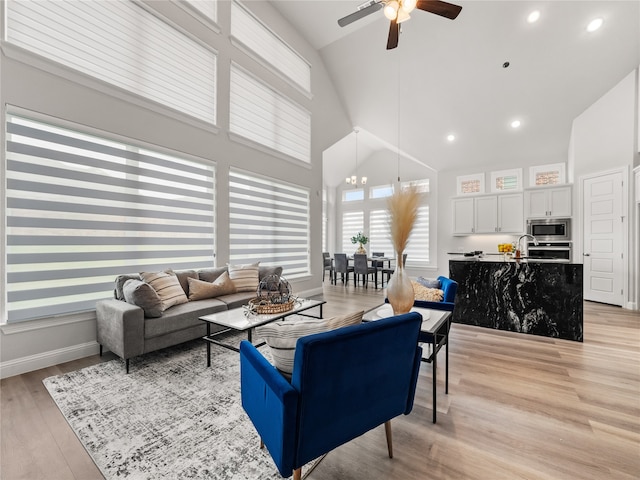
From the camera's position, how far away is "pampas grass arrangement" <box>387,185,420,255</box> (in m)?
1.79

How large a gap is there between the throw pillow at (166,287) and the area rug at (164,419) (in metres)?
0.58

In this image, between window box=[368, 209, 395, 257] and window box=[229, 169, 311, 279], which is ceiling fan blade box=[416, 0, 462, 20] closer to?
window box=[229, 169, 311, 279]

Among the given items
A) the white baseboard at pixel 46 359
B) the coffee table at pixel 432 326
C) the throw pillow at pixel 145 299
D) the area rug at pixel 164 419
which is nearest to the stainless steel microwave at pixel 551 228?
the coffee table at pixel 432 326

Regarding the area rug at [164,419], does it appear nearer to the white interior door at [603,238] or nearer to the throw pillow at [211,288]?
the throw pillow at [211,288]

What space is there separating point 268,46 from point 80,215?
431cm

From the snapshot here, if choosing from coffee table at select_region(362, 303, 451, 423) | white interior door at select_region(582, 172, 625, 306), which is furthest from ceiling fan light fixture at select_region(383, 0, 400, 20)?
white interior door at select_region(582, 172, 625, 306)

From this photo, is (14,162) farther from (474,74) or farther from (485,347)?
(474,74)

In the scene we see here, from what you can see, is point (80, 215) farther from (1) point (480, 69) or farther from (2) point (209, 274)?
(1) point (480, 69)

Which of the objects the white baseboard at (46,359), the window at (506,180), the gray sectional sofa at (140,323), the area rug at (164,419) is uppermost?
the window at (506,180)

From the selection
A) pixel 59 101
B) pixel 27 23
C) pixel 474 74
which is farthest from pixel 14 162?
pixel 474 74

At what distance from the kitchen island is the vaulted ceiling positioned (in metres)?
4.01

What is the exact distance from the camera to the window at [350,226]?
34.1 ft

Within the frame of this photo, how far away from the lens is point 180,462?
1.52 metres

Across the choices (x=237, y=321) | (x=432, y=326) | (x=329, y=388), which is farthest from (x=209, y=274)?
(x=329, y=388)
